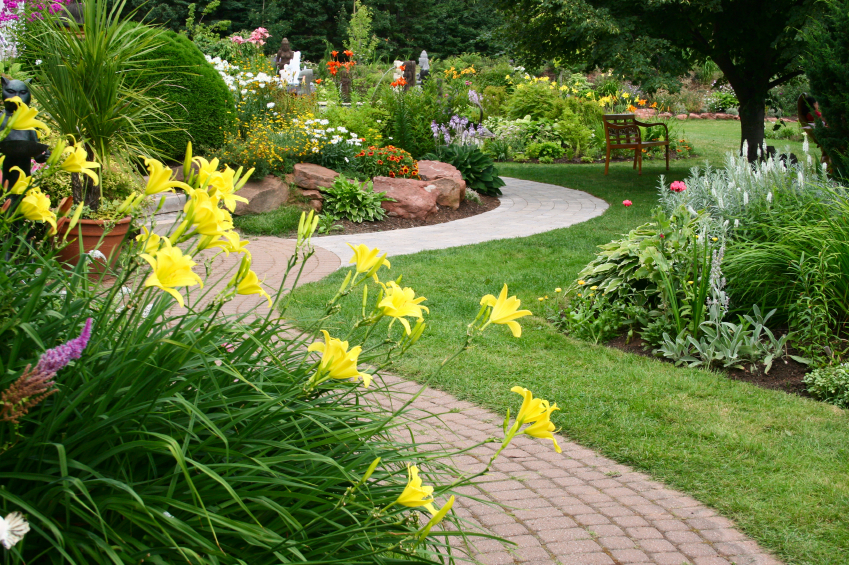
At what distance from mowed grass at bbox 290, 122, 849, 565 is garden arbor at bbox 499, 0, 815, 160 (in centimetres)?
495

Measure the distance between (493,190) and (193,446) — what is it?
10439 mm

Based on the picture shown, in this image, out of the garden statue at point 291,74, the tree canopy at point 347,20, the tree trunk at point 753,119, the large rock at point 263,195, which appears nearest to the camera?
the large rock at point 263,195

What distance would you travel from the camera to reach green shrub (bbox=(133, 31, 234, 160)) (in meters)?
8.85

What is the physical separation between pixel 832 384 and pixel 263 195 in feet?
23.3

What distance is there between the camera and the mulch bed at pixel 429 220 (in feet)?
30.5

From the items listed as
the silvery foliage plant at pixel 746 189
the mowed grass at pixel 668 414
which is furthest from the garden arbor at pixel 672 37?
the mowed grass at pixel 668 414

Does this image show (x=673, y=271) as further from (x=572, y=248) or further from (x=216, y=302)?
(x=216, y=302)

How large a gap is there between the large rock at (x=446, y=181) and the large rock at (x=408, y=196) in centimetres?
18

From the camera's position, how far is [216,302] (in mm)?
1779

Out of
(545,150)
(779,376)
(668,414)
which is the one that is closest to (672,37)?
(545,150)

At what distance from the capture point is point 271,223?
8.77m

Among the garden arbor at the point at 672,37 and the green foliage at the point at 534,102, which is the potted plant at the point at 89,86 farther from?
the green foliage at the point at 534,102

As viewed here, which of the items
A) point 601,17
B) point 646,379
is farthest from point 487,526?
point 601,17

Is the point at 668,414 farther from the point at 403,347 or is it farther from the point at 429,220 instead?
the point at 429,220
